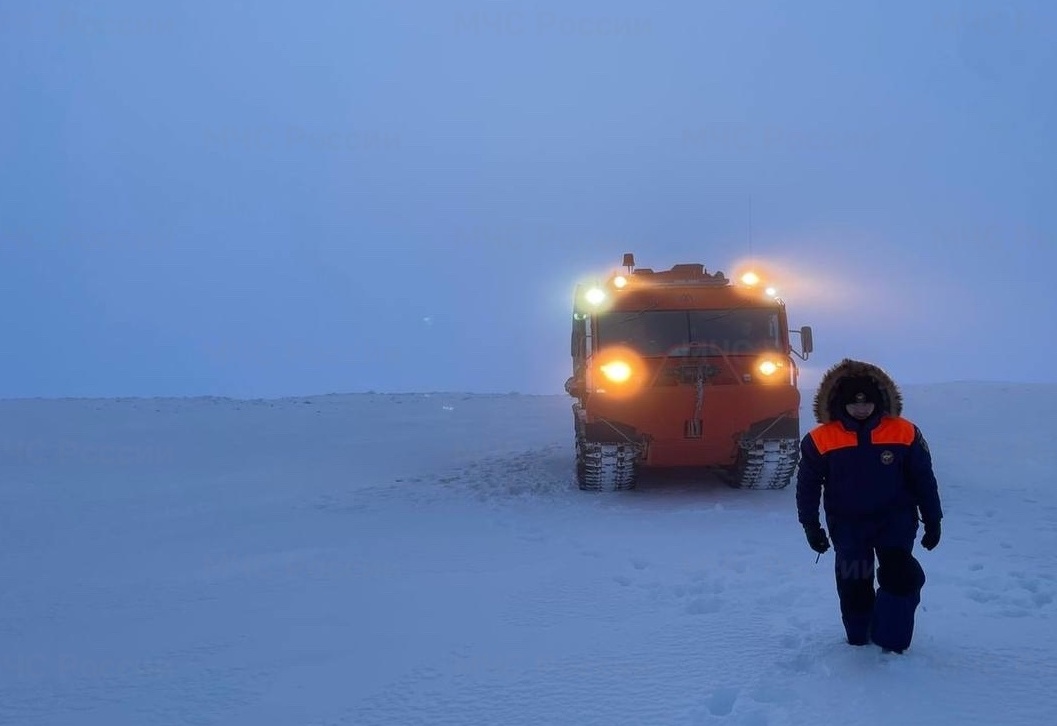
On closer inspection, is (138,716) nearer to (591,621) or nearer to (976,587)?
(591,621)

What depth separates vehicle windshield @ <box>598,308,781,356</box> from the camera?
31.6ft

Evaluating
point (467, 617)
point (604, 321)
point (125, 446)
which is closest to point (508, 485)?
point (604, 321)

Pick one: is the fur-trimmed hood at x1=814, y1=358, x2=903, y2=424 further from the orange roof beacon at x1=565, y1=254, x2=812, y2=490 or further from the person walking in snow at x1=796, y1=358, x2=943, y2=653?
the orange roof beacon at x1=565, y1=254, x2=812, y2=490

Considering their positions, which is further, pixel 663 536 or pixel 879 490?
pixel 663 536

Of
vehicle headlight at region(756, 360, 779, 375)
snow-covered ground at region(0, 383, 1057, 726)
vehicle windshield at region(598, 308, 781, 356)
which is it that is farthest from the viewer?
vehicle windshield at region(598, 308, 781, 356)

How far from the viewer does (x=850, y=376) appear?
12.3ft

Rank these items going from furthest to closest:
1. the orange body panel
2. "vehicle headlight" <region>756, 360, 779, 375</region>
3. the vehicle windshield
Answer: the vehicle windshield, "vehicle headlight" <region>756, 360, 779, 375</region>, the orange body panel

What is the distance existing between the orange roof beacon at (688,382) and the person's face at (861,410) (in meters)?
5.27

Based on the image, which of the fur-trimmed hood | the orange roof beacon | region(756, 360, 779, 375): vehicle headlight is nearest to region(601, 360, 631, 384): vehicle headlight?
the orange roof beacon

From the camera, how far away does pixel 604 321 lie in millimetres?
9766

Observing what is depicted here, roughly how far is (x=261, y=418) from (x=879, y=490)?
2140 centimetres

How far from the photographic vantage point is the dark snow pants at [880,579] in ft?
12.4

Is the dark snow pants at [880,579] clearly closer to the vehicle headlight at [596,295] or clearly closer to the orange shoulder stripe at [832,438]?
the orange shoulder stripe at [832,438]

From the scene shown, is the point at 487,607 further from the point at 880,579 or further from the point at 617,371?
the point at 617,371
